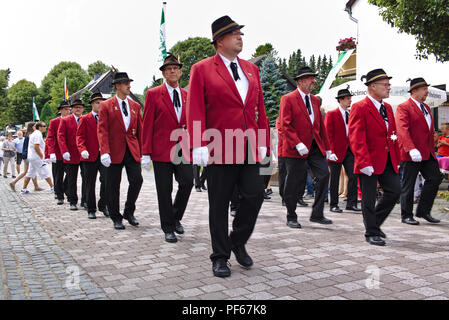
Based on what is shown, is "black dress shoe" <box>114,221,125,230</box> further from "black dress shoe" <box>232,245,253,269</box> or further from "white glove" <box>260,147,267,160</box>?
"white glove" <box>260,147,267,160</box>

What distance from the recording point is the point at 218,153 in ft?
14.0

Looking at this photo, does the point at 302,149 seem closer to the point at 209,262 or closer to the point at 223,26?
the point at 209,262

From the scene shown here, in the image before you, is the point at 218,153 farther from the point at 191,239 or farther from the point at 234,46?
the point at 191,239

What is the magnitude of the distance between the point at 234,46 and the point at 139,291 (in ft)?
7.60

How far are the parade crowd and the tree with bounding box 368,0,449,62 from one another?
4062 mm

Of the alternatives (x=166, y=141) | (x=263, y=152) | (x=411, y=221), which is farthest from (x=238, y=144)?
(x=411, y=221)

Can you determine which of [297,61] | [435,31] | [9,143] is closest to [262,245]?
[435,31]

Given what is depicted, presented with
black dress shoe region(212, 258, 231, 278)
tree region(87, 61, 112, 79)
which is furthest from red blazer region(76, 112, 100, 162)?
tree region(87, 61, 112, 79)

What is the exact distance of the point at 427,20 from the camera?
11.6 meters

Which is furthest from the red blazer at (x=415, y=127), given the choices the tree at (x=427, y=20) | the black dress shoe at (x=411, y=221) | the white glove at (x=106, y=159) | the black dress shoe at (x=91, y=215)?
the black dress shoe at (x=91, y=215)

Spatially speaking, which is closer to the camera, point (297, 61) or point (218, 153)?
point (218, 153)

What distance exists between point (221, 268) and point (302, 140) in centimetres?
317

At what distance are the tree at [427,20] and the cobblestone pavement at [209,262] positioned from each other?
5957mm
